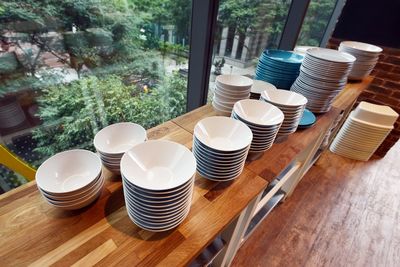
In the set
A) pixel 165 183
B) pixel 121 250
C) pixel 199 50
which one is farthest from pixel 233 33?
pixel 121 250

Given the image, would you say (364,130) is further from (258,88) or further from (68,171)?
(68,171)

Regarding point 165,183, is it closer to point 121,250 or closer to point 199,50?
point 121,250

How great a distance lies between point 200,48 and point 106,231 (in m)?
1.04

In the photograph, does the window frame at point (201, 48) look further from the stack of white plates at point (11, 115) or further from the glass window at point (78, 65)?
the stack of white plates at point (11, 115)

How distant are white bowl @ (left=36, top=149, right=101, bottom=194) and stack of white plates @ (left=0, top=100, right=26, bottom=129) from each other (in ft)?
1.38

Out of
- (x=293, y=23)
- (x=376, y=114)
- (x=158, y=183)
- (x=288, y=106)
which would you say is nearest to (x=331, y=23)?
(x=293, y=23)

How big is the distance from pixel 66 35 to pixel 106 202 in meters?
0.70

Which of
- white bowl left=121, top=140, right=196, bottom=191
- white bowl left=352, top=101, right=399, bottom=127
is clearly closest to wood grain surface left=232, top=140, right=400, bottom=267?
white bowl left=352, top=101, right=399, bottom=127

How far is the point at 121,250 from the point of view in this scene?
0.52m

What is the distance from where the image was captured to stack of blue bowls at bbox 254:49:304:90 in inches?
48.1

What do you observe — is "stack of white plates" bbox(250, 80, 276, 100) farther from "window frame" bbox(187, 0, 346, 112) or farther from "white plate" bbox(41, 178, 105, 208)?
"white plate" bbox(41, 178, 105, 208)

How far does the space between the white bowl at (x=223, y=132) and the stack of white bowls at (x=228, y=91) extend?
0.74 feet

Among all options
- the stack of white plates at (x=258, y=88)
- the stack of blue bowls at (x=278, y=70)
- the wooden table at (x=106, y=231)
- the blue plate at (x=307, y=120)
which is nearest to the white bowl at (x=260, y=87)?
the stack of white plates at (x=258, y=88)

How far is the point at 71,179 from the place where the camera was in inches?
24.1
